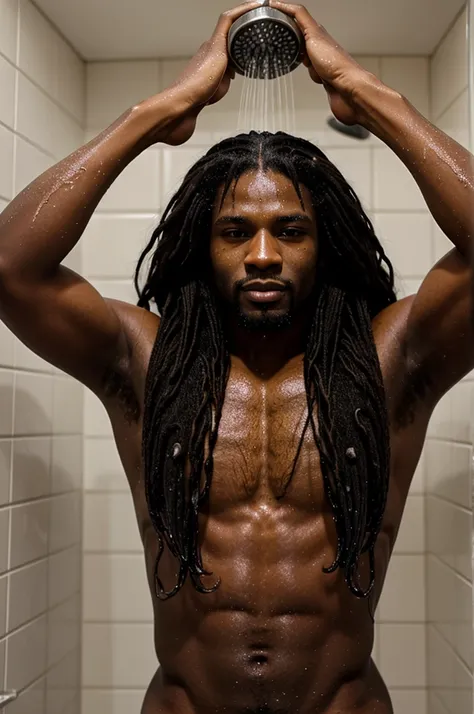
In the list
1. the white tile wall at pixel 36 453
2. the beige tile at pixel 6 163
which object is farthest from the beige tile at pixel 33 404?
the beige tile at pixel 6 163

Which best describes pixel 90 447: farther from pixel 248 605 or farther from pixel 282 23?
pixel 282 23

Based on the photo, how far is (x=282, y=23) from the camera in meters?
0.79

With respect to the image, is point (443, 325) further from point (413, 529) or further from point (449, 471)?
point (413, 529)

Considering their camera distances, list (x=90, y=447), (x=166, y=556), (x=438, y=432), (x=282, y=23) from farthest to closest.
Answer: (x=90, y=447) → (x=438, y=432) → (x=166, y=556) → (x=282, y=23)

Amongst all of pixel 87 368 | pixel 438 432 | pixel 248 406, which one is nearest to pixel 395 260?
pixel 438 432

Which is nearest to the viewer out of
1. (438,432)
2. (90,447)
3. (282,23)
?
(282,23)

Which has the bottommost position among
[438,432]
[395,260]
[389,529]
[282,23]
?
[389,529]

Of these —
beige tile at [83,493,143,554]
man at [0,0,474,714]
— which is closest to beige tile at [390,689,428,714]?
man at [0,0,474,714]

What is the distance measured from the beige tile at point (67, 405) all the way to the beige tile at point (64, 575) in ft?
0.58

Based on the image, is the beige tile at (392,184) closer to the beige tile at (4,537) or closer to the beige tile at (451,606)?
the beige tile at (451,606)

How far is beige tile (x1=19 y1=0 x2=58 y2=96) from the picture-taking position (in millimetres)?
948

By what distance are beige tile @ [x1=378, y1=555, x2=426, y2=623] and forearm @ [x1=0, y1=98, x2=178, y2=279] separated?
0.70 m

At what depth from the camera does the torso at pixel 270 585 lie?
2.81ft

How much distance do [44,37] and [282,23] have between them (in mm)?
356
